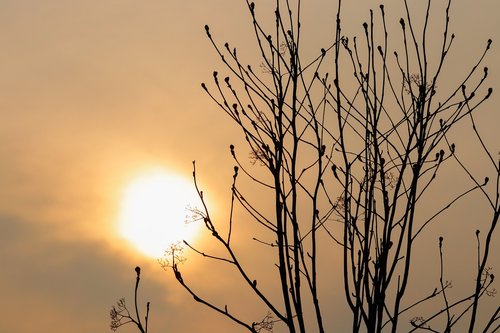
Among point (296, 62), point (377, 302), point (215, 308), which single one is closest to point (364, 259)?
point (377, 302)

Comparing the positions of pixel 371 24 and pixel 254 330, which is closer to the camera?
pixel 254 330

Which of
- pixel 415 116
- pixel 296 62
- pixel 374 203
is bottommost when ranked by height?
pixel 374 203

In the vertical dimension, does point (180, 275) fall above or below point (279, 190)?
below

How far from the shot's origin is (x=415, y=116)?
12.4 feet

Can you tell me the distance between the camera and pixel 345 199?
3.70 metres

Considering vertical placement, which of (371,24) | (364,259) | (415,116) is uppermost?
(371,24)

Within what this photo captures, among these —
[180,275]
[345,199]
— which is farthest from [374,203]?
[180,275]

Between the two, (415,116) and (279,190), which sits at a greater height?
(415,116)

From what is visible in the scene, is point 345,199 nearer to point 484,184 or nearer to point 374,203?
point 374,203

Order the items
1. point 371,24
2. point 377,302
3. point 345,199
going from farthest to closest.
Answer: point 371,24, point 345,199, point 377,302

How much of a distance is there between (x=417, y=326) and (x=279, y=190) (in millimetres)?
1106

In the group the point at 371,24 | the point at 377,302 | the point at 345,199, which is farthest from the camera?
the point at 371,24

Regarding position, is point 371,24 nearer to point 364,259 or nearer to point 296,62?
point 296,62

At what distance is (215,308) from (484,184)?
5.56 ft
